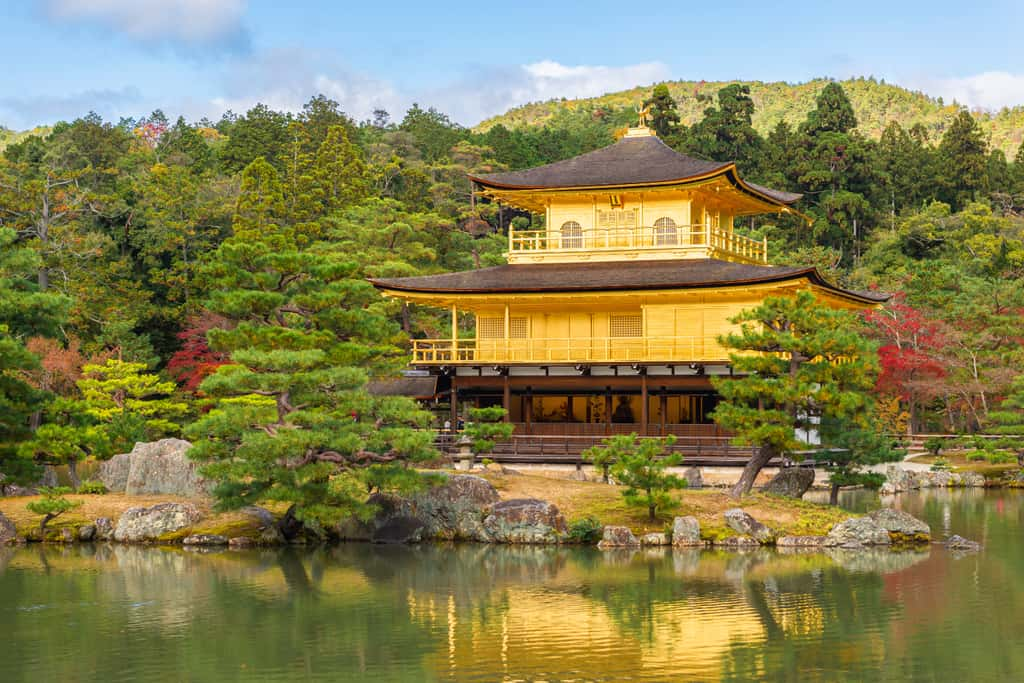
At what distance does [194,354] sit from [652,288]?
20.3 meters

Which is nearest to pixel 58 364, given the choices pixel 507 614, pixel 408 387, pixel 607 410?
pixel 408 387

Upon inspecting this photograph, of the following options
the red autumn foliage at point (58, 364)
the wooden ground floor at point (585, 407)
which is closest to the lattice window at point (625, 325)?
the wooden ground floor at point (585, 407)

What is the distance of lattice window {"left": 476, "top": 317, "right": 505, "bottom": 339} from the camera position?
126 feet

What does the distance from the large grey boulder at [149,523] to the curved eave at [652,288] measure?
929cm

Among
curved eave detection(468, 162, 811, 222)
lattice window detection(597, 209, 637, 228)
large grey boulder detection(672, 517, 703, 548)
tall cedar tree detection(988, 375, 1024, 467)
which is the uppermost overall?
curved eave detection(468, 162, 811, 222)

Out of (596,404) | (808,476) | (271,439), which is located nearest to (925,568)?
(808,476)

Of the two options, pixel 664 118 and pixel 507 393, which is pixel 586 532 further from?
pixel 664 118

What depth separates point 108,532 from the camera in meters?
28.0

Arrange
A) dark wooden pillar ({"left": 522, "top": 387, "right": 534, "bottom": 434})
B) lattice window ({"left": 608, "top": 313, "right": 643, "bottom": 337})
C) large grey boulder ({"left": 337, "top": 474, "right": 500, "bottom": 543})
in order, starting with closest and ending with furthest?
1. large grey boulder ({"left": 337, "top": 474, "right": 500, "bottom": 543})
2. dark wooden pillar ({"left": 522, "top": 387, "right": 534, "bottom": 434})
3. lattice window ({"left": 608, "top": 313, "right": 643, "bottom": 337})

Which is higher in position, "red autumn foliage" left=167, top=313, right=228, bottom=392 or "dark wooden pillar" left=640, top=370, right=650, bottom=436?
"red autumn foliage" left=167, top=313, right=228, bottom=392

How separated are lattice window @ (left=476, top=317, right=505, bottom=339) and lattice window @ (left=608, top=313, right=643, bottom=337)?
345 cm

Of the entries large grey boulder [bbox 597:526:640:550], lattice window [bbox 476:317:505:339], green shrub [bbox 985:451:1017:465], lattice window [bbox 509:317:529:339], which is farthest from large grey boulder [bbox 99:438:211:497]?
green shrub [bbox 985:451:1017:465]

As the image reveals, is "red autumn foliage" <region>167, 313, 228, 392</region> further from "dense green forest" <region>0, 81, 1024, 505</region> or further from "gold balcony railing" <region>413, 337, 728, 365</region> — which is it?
"gold balcony railing" <region>413, 337, 728, 365</region>

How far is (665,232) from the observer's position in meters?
38.1
